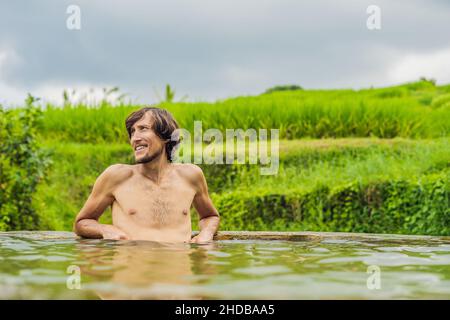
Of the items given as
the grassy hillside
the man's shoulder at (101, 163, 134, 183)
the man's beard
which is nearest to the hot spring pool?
the man's shoulder at (101, 163, 134, 183)

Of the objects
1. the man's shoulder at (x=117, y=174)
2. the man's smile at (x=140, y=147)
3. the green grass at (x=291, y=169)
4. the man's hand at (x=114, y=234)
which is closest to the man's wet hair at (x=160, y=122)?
the man's smile at (x=140, y=147)

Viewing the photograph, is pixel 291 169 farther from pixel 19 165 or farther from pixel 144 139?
pixel 144 139

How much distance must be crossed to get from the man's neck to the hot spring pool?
Result: 1.56 ft

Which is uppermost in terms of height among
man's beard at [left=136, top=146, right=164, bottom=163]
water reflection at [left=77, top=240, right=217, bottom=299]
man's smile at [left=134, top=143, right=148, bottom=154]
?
man's smile at [left=134, top=143, right=148, bottom=154]

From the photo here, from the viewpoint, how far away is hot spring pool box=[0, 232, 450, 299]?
2709mm

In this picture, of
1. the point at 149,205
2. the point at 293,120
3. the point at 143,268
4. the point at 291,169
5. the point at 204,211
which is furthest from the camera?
the point at 293,120

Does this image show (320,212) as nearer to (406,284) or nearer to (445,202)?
(445,202)

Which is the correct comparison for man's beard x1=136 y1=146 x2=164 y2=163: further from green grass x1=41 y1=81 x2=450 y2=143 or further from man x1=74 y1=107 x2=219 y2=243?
green grass x1=41 y1=81 x2=450 y2=143

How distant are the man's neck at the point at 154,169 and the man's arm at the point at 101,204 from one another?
167mm

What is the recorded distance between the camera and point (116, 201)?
15.3 feet

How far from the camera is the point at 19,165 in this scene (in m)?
9.33

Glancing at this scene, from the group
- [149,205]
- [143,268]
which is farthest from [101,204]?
[143,268]

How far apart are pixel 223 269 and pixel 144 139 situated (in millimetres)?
1346
